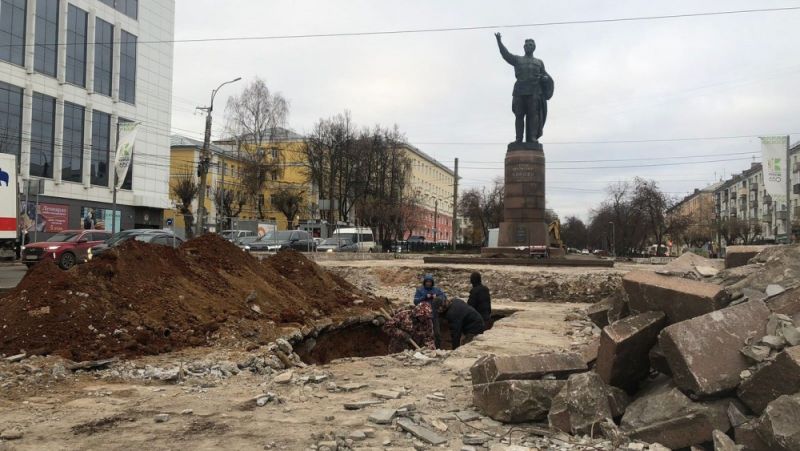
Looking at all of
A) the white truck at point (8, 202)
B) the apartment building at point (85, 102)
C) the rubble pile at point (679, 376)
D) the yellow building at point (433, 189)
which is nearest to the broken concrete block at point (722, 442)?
the rubble pile at point (679, 376)

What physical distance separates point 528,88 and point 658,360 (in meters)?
20.6

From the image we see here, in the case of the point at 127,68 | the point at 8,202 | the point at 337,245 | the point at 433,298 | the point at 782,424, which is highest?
the point at 127,68

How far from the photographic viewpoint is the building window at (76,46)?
3775 centimetres

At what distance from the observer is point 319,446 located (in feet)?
13.4

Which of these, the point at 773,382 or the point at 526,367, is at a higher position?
the point at 773,382

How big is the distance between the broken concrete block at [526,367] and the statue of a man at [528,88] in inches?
764

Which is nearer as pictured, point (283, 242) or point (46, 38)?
point (283, 242)

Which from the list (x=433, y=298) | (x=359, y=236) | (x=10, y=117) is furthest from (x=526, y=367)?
(x=10, y=117)

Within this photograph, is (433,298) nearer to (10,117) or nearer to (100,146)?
(10,117)

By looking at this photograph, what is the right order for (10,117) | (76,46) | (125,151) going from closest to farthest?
1. (125,151)
2. (10,117)
3. (76,46)

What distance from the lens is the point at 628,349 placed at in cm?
459

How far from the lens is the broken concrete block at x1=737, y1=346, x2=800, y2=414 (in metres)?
3.65

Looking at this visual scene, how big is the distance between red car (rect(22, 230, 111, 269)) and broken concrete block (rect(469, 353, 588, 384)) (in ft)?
60.0

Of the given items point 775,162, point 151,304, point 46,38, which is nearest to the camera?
point 151,304
